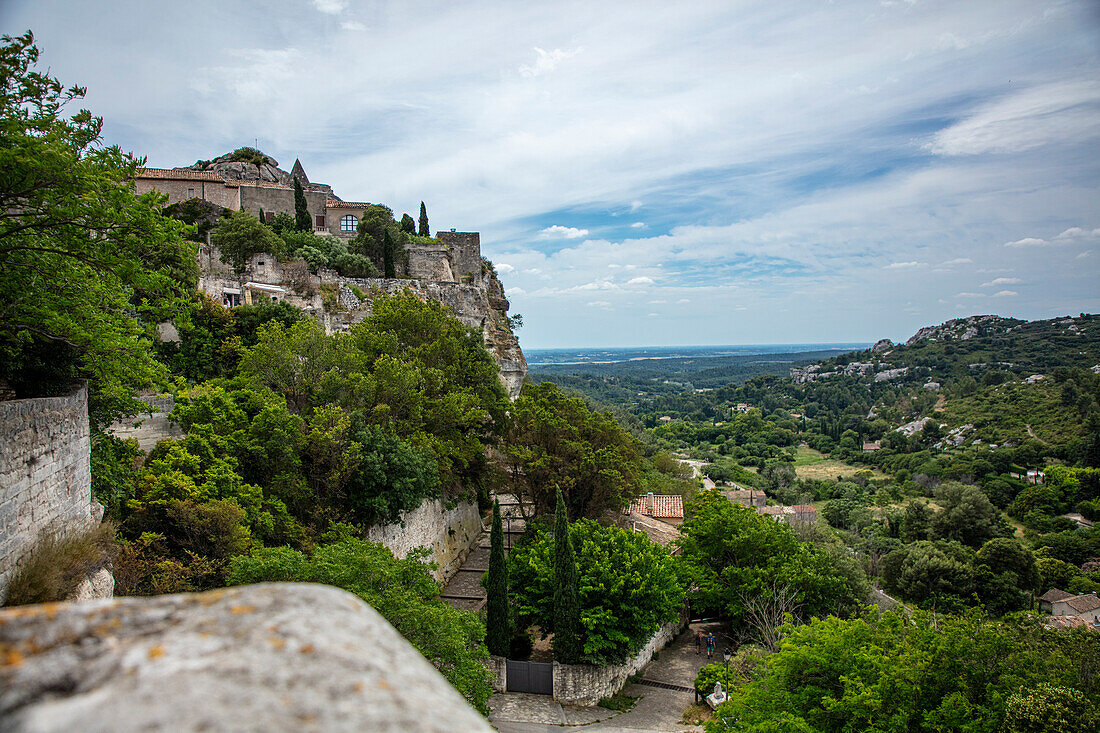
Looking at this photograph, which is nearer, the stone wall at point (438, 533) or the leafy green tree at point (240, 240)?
the stone wall at point (438, 533)

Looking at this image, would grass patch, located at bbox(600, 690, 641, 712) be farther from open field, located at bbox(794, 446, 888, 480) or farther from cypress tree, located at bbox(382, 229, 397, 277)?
open field, located at bbox(794, 446, 888, 480)

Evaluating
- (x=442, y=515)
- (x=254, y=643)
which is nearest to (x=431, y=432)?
(x=442, y=515)

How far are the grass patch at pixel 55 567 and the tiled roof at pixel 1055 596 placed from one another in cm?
Answer: 4256

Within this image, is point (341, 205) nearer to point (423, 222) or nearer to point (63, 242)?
point (423, 222)

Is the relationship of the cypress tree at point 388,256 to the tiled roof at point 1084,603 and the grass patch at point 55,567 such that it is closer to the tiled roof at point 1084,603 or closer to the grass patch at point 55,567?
the grass patch at point 55,567

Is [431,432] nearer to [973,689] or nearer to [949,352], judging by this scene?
[973,689]

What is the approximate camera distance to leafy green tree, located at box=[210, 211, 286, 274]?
98.5ft

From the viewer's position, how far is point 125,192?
8.20 meters

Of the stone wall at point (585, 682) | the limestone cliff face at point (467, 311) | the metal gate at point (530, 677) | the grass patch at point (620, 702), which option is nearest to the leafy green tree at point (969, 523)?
the limestone cliff face at point (467, 311)

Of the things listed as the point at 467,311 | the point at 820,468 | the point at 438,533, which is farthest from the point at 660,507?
the point at 820,468

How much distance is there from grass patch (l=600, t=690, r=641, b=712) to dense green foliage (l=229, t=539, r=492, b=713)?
5.92 meters

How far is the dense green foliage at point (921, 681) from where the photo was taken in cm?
1102

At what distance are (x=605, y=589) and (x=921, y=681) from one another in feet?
27.7

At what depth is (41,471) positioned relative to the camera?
8148 mm
